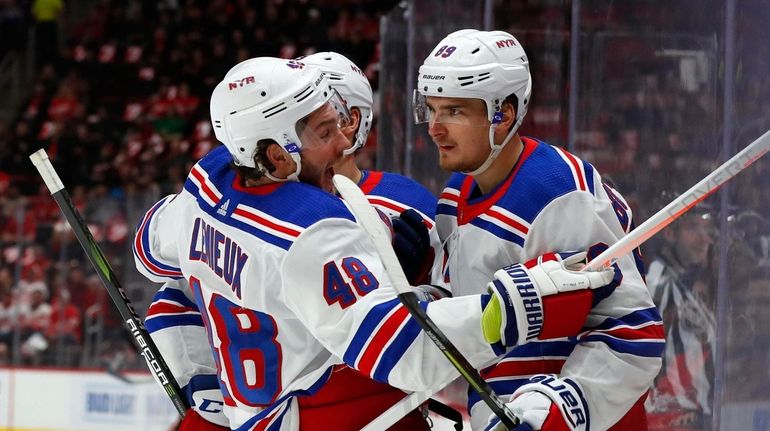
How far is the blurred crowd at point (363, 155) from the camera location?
235cm

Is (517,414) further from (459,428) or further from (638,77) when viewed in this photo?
(638,77)

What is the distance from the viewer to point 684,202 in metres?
1.82

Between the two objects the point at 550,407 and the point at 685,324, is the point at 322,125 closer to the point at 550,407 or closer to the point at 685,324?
the point at 550,407

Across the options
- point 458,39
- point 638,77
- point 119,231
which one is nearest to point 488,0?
point 638,77

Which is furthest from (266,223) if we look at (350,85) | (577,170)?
(350,85)

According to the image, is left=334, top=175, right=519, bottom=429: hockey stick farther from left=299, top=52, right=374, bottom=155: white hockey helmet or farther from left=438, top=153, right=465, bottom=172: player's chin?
left=299, top=52, right=374, bottom=155: white hockey helmet

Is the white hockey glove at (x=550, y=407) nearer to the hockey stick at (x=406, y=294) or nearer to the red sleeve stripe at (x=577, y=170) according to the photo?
the hockey stick at (x=406, y=294)

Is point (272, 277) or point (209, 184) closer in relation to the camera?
point (272, 277)

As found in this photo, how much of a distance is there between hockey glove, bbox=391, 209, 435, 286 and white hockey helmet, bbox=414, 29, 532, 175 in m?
0.21

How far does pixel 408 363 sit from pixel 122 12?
921 centimetres

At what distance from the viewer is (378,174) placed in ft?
8.77

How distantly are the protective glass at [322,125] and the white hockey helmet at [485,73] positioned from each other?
0.56ft

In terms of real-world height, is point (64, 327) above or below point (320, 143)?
below

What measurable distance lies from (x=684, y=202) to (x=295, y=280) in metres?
0.61
